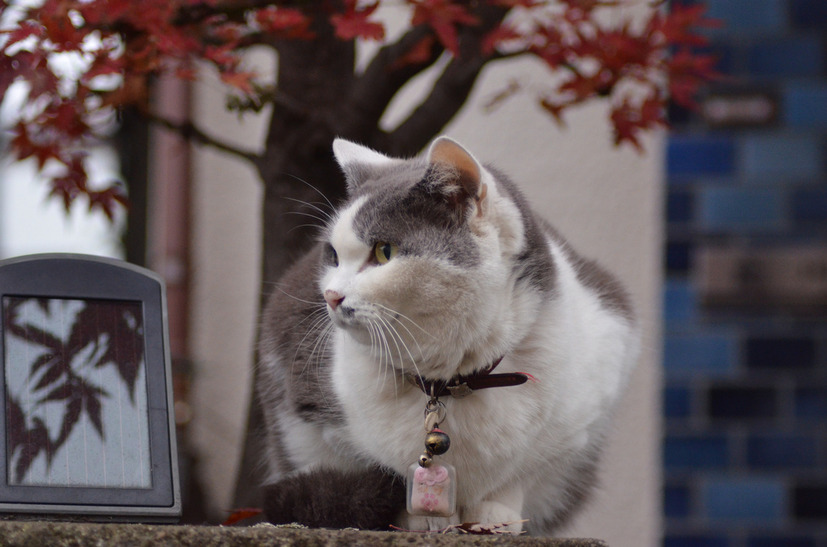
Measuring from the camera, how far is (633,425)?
2697 millimetres

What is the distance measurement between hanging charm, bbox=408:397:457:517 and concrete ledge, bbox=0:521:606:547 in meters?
0.13

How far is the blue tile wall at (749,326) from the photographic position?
2541mm

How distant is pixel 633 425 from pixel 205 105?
2042 millimetres

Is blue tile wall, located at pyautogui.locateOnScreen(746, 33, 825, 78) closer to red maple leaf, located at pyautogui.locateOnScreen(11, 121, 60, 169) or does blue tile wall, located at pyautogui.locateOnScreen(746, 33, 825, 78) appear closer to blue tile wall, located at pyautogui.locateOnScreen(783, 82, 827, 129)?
blue tile wall, located at pyautogui.locateOnScreen(783, 82, 827, 129)

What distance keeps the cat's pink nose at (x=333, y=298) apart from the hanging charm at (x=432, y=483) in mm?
206

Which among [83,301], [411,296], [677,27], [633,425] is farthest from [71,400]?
[633,425]

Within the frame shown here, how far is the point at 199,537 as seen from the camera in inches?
37.1

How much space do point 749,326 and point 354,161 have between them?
1.64m

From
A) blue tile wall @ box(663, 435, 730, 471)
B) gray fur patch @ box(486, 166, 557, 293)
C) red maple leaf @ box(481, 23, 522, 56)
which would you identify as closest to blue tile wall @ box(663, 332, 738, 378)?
blue tile wall @ box(663, 435, 730, 471)

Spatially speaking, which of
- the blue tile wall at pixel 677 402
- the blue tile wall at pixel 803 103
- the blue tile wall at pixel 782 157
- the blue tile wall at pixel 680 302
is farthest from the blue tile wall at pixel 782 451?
the blue tile wall at pixel 803 103

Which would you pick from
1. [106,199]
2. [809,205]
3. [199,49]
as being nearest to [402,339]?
[199,49]

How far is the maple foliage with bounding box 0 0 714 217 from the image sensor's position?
49.4 inches

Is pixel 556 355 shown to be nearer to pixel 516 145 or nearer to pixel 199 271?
pixel 516 145

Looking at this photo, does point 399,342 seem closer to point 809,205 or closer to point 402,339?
point 402,339
